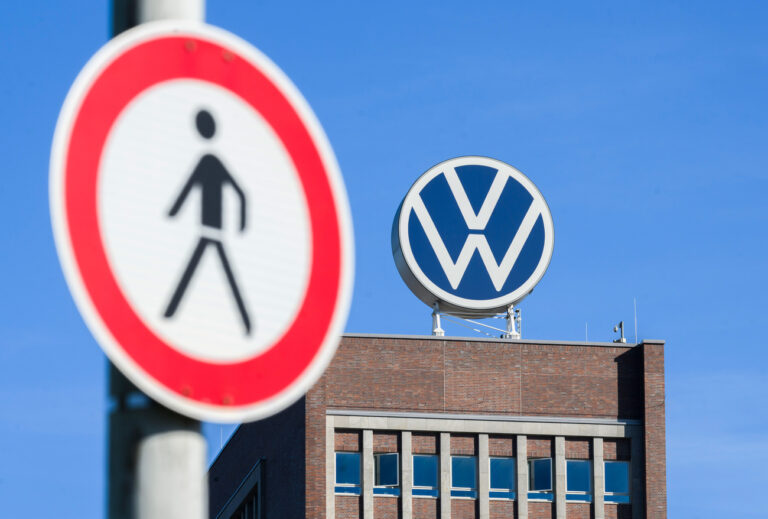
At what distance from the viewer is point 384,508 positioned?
147 feet

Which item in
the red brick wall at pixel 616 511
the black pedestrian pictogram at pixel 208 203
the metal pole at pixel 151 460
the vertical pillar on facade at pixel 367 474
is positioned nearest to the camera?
the metal pole at pixel 151 460

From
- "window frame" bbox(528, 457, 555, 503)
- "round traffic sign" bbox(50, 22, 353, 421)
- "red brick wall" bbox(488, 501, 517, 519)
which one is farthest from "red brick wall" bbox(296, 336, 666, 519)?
"round traffic sign" bbox(50, 22, 353, 421)

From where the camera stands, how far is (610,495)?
4612 cm

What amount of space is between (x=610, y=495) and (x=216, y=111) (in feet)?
143

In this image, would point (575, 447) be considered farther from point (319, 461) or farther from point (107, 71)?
point (107, 71)

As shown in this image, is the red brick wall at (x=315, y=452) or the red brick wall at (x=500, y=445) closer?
the red brick wall at (x=315, y=452)

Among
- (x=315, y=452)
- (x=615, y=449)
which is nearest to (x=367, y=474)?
(x=315, y=452)

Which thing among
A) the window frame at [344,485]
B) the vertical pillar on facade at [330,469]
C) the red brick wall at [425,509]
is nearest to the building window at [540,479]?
the red brick wall at [425,509]

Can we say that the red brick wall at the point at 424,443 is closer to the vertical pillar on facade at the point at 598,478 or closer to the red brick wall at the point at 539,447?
the red brick wall at the point at 539,447

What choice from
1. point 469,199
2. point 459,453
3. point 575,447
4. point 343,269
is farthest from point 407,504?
point 343,269

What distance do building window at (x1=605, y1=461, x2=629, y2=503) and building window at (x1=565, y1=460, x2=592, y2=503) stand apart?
0.59 meters

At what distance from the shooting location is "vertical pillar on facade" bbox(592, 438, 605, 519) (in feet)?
150

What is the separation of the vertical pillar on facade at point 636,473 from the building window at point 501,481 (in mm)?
3780

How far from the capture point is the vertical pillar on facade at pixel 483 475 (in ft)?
148
